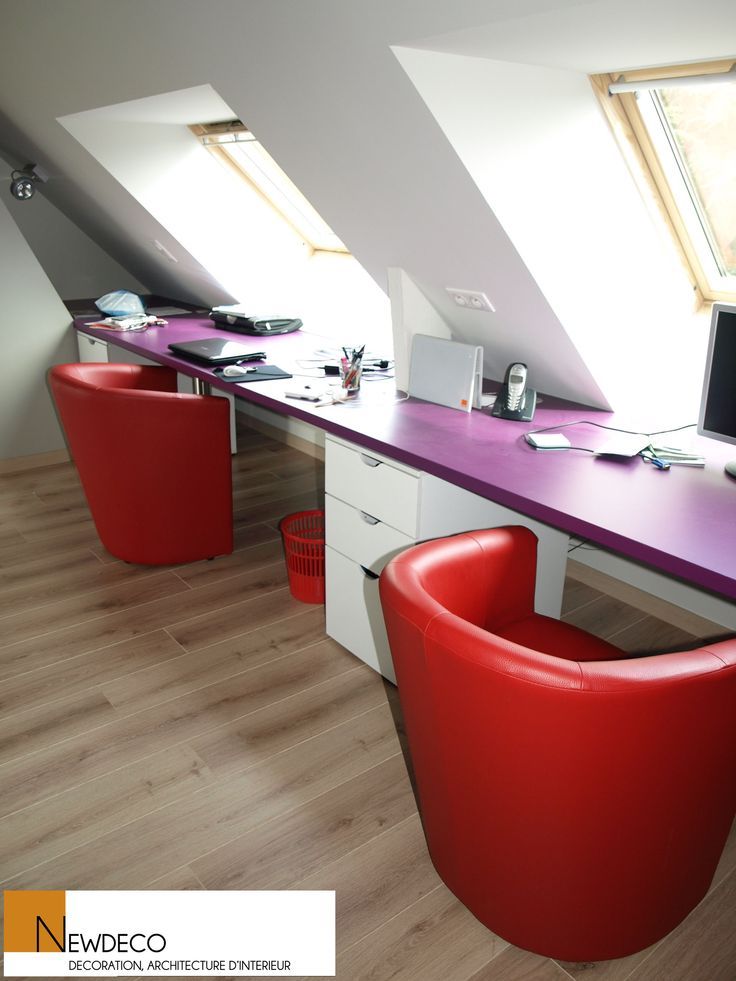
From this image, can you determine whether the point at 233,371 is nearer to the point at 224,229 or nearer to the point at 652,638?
the point at 224,229

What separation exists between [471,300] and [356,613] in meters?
1.05

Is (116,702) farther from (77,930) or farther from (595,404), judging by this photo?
(595,404)

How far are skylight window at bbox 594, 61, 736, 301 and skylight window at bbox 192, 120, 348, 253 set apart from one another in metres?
1.63

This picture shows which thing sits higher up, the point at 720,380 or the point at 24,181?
the point at 24,181

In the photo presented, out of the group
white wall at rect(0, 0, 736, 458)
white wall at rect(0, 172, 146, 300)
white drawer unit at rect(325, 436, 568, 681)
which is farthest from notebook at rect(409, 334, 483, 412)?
white wall at rect(0, 172, 146, 300)

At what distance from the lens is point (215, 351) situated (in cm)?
311

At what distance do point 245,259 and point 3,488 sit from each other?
164cm

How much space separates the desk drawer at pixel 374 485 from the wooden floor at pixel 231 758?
1.70ft

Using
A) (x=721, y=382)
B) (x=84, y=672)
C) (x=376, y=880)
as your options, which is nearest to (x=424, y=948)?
(x=376, y=880)

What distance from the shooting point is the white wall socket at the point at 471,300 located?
242cm

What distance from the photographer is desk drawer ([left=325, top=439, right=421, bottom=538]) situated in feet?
6.97

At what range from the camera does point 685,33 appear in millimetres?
1545

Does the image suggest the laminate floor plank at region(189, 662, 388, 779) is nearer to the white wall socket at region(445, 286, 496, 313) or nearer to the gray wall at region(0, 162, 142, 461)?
the white wall socket at region(445, 286, 496, 313)

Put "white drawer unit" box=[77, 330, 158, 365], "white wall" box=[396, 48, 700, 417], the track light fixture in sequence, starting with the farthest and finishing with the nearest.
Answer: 1. "white drawer unit" box=[77, 330, 158, 365]
2. the track light fixture
3. "white wall" box=[396, 48, 700, 417]
